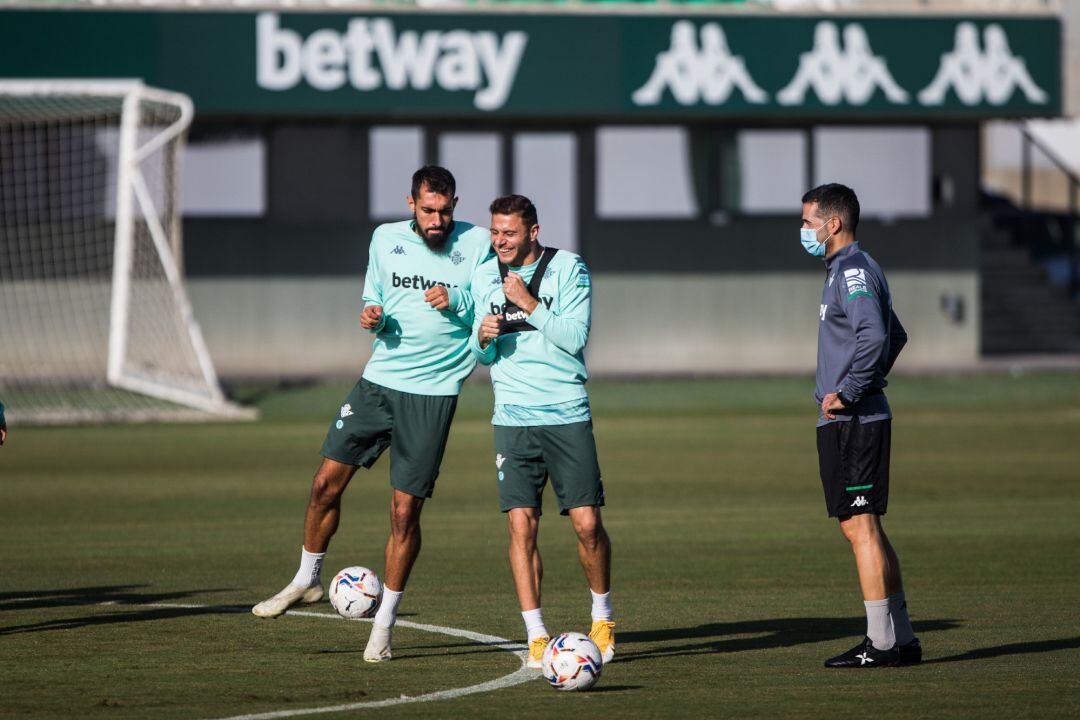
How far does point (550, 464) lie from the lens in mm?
9227

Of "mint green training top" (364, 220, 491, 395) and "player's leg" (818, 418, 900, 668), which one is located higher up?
"mint green training top" (364, 220, 491, 395)

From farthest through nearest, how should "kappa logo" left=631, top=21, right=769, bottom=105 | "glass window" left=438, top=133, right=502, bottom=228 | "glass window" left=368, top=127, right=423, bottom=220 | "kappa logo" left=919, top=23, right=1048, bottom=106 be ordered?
"glass window" left=438, top=133, right=502, bottom=228 → "glass window" left=368, top=127, right=423, bottom=220 → "kappa logo" left=919, top=23, right=1048, bottom=106 → "kappa logo" left=631, top=21, right=769, bottom=105

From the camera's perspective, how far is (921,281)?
3641cm

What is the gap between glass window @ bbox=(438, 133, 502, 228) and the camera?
35.6 meters

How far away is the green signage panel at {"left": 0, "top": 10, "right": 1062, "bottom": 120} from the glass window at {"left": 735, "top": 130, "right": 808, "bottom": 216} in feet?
11.0

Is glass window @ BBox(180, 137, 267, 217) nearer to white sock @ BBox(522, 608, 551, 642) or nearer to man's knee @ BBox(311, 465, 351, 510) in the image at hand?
man's knee @ BBox(311, 465, 351, 510)

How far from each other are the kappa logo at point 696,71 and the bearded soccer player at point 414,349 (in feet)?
72.9

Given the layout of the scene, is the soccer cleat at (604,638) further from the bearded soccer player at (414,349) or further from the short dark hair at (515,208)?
the short dark hair at (515,208)

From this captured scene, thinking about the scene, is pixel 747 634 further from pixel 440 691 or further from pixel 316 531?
pixel 316 531

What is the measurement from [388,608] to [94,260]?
25.8m

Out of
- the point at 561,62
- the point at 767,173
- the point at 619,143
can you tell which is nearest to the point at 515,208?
the point at 561,62

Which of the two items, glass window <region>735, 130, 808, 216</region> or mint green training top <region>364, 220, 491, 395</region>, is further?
glass window <region>735, 130, 808, 216</region>

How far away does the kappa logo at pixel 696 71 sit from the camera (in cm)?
3173

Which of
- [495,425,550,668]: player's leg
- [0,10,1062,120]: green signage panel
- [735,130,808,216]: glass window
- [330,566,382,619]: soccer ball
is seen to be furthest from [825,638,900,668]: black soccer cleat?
[735,130,808,216]: glass window
